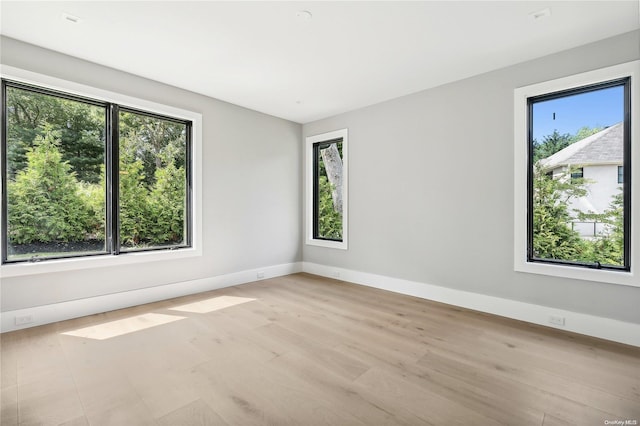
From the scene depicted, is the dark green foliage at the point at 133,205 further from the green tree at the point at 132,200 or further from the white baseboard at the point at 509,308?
the white baseboard at the point at 509,308

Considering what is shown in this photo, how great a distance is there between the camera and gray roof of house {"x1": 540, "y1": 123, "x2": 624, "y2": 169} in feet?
9.41

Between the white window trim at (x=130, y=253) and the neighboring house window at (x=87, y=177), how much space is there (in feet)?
0.33

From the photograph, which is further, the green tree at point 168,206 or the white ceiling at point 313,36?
the green tree at point 168,206

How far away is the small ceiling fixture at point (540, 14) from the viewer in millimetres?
2439

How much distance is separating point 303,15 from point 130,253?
3.28 meters

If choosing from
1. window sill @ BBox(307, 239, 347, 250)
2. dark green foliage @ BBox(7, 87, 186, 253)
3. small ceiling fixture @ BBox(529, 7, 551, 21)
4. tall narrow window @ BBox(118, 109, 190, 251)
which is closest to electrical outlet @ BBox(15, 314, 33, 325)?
dark green foliage @ BBox(7, 87, 186, 253)

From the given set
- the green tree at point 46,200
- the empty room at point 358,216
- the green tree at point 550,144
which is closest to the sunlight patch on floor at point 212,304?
the empty room at point 358,216

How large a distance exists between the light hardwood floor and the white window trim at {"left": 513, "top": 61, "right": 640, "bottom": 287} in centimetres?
59

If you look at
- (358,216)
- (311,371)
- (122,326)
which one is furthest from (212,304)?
(358,216)

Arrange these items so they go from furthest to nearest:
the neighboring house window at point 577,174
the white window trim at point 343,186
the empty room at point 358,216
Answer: the white window trim at point 343,186
the neighboring house window at point 577,174
the empty room at point 358,216

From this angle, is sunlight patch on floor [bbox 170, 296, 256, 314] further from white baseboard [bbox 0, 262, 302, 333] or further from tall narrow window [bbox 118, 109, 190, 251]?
tall narrow window [bbox 118, 109, 190, 251]

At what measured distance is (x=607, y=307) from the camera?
2.81 meters

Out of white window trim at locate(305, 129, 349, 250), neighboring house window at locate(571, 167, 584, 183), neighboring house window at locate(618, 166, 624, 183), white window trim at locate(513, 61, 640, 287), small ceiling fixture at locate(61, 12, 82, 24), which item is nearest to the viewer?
small ceiling fixture at locate(61, 12, 82, 24)

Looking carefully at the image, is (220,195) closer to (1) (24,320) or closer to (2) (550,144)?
(1) (24,320)
